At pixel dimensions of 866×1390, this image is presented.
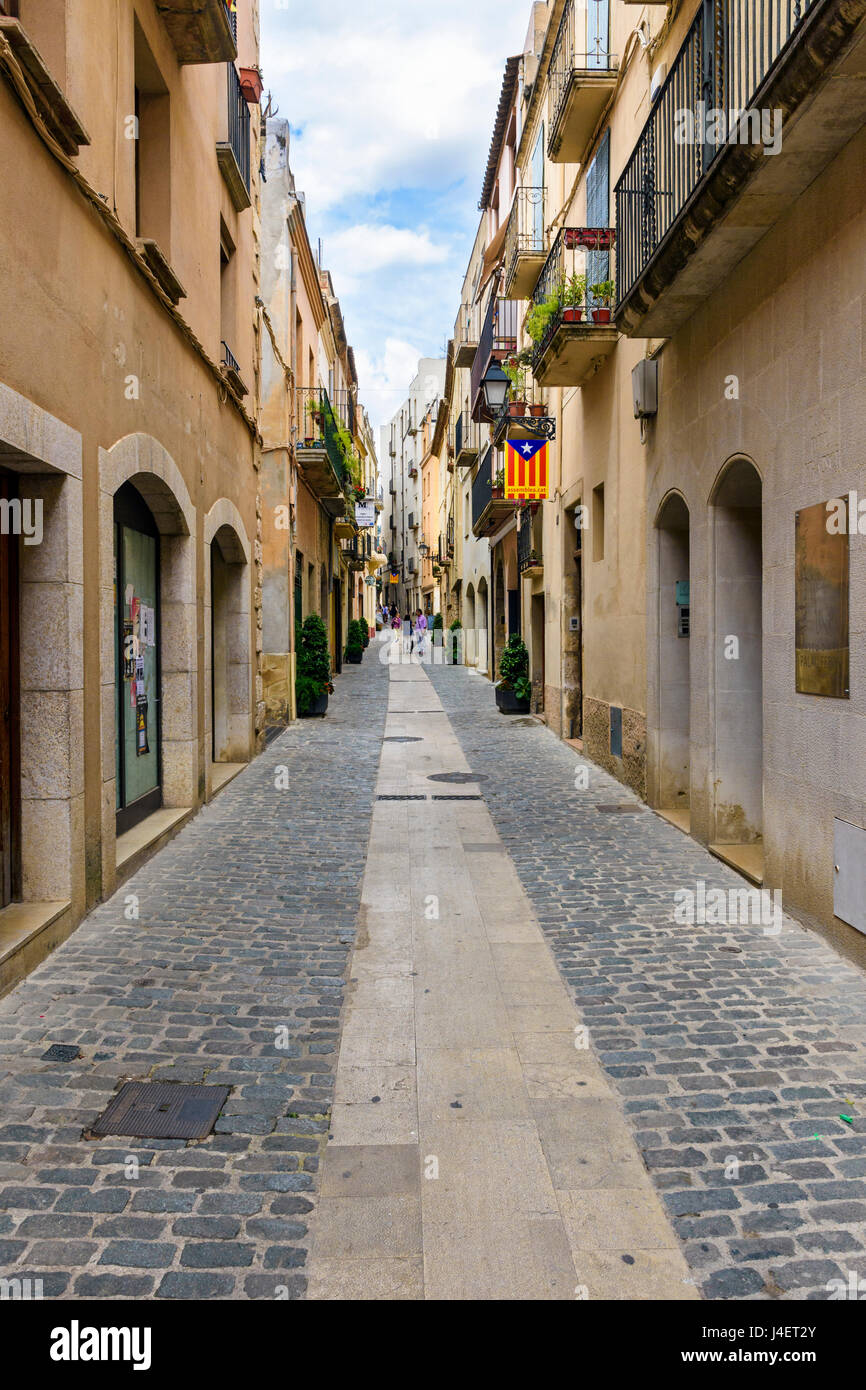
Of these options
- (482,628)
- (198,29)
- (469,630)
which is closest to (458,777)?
(198,29)

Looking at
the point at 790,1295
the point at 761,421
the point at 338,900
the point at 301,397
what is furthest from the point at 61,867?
the point at 301,397

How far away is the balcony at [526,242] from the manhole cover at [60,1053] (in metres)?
14.0

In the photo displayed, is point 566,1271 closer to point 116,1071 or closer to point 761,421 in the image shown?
point 116,1071

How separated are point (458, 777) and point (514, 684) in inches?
269

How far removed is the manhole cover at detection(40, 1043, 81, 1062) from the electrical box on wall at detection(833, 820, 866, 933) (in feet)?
12.4

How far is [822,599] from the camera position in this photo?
17.4ft

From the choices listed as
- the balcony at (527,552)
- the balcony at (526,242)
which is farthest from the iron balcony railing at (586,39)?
the balcony at (527,552)

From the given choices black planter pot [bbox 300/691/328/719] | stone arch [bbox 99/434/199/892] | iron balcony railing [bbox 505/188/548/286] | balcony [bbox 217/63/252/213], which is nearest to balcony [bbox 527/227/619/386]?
balcony [bbox 217/63/252/213]

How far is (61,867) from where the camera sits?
5477mm

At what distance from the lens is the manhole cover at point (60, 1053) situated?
3.89m

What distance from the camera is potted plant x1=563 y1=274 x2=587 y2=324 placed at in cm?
1077

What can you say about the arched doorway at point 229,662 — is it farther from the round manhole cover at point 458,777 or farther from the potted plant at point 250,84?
the potted plant at point 250,84

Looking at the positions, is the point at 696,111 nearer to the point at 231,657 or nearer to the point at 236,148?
the point at 236,148

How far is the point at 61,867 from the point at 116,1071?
1.97 meters
